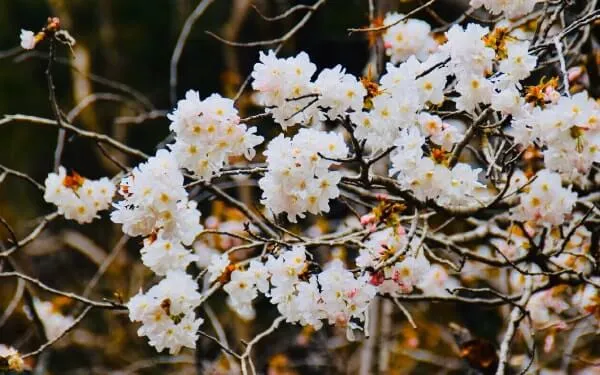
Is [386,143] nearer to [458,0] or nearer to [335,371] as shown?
[458,0]

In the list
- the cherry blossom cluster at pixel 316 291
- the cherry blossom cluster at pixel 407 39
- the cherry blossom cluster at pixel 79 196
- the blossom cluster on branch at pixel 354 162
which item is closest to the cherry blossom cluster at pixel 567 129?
the blossom cluster on branch at pixel 354 162

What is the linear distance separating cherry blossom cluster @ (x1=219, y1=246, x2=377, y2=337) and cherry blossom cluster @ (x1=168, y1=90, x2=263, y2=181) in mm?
296

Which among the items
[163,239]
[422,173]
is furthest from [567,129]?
[163,239]

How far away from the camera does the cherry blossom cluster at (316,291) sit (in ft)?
6.33

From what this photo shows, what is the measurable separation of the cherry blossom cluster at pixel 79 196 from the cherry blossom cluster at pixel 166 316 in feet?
1.92

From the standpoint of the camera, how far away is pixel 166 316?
2031 millimetres

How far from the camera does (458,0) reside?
356 cm

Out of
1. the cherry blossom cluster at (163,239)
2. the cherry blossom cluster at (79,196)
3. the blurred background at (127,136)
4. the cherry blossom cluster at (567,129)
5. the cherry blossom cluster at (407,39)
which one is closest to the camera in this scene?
the cherry blossom cluster at (567,129)

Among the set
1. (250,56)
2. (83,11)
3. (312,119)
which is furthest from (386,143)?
(83,11)

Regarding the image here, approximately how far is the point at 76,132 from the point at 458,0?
Result: 178 cm

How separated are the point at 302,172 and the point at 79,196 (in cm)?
103

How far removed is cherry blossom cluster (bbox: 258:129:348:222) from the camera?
5.83 ft

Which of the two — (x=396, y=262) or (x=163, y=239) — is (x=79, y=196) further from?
(x=396, y=262)

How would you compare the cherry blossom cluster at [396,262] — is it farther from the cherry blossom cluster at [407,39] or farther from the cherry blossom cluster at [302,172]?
the cherry blossom cluster at [407,39]
